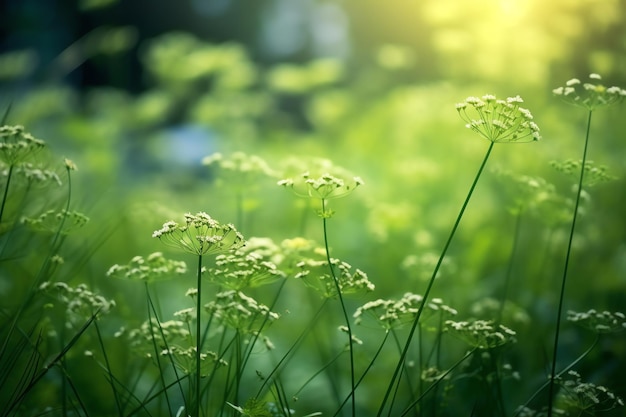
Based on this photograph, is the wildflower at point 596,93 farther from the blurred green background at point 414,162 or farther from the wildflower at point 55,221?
the wildflower at point 55,221

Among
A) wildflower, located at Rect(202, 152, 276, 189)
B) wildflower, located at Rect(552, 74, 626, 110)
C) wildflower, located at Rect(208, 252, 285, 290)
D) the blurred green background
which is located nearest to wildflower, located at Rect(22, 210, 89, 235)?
the blurred green background

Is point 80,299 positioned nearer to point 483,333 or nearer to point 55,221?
point 55,221

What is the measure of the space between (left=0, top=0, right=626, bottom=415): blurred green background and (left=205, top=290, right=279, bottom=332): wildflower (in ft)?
1.40

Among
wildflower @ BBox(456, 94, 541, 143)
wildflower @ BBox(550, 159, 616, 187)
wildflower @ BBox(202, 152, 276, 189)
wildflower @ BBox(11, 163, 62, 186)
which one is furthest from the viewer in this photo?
wildflower @ BBox(202, 152, 276, 189)

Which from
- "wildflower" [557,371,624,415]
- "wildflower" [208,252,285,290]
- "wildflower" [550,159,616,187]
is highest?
"wildflower" [550,159,616,187]

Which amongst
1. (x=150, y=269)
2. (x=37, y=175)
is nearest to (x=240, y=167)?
(x=150, y=269)

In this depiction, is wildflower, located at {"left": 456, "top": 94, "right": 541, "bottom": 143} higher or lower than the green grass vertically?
higher

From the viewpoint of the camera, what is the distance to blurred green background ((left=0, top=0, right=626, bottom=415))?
2.86 m

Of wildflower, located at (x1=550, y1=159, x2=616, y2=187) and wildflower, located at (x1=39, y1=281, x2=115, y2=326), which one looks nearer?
wildflower, located at (x1=39, y1=281, x2=115, y2=326)

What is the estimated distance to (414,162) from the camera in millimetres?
3883

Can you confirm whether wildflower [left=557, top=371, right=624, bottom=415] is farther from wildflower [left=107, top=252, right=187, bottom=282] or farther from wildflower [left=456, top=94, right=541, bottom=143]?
wildflower [left=107, top=252, right=187, bottom=282]

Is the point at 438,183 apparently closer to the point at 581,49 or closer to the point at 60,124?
the point at 581,49

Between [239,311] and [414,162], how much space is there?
2.50 metres

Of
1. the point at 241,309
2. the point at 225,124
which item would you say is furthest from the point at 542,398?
the point at 225,124
